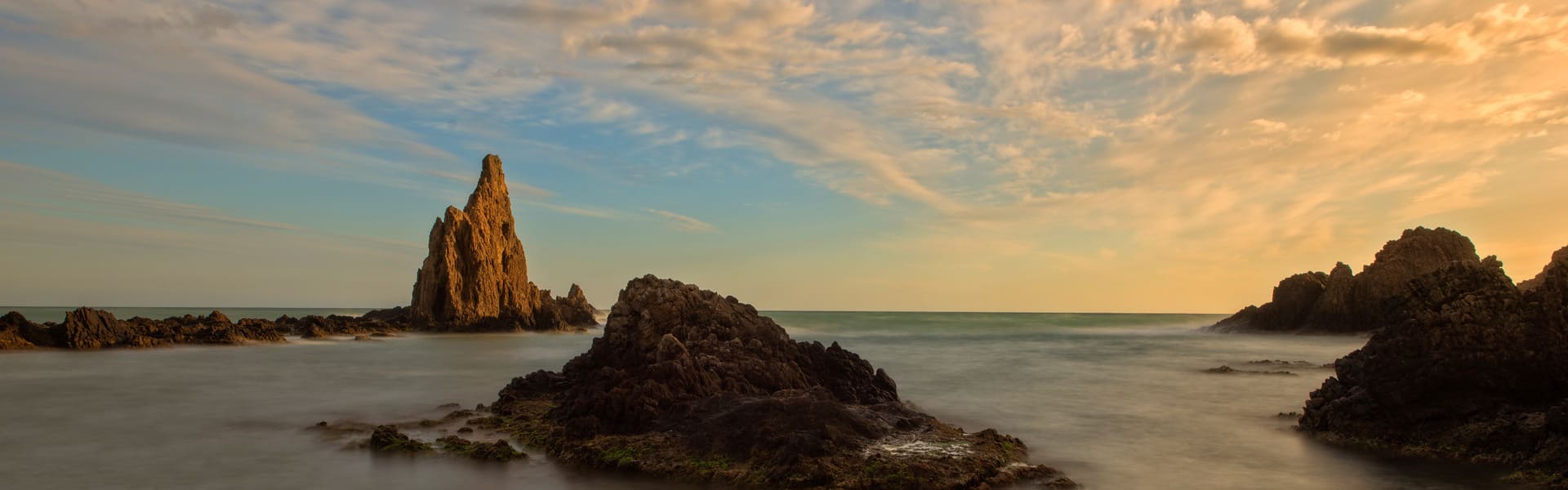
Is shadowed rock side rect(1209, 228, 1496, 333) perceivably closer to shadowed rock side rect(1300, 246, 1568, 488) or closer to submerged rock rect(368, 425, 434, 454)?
shadowed rock side rect(1300, 246, 1568, 488)

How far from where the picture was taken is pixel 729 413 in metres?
9.98

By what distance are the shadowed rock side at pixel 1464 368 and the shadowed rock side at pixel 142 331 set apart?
34.7 metres

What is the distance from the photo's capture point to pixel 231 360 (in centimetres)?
2572

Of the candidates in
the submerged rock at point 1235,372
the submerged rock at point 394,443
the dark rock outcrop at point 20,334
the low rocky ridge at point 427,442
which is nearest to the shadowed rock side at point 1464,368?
the low rocky ridge at point 427,442

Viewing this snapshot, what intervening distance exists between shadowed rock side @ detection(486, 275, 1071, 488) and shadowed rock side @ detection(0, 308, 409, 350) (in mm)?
22947

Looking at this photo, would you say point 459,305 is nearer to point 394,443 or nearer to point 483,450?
point 394,443

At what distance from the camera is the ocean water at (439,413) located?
924 centimetres

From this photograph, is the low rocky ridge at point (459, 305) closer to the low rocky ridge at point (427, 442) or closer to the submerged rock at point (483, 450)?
the low rocky ridge at point (427, 442)

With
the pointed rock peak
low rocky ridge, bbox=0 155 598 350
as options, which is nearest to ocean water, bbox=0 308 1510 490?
low rocky ridge, bbox=0 155 598 350

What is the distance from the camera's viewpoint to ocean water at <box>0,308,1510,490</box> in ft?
30.3

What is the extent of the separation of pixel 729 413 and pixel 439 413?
647 cm

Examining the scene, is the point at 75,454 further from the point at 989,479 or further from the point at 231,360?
the point at 231,360

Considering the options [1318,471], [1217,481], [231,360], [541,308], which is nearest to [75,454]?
[1217,481]

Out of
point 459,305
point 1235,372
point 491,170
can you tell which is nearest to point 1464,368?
point 1235,372
